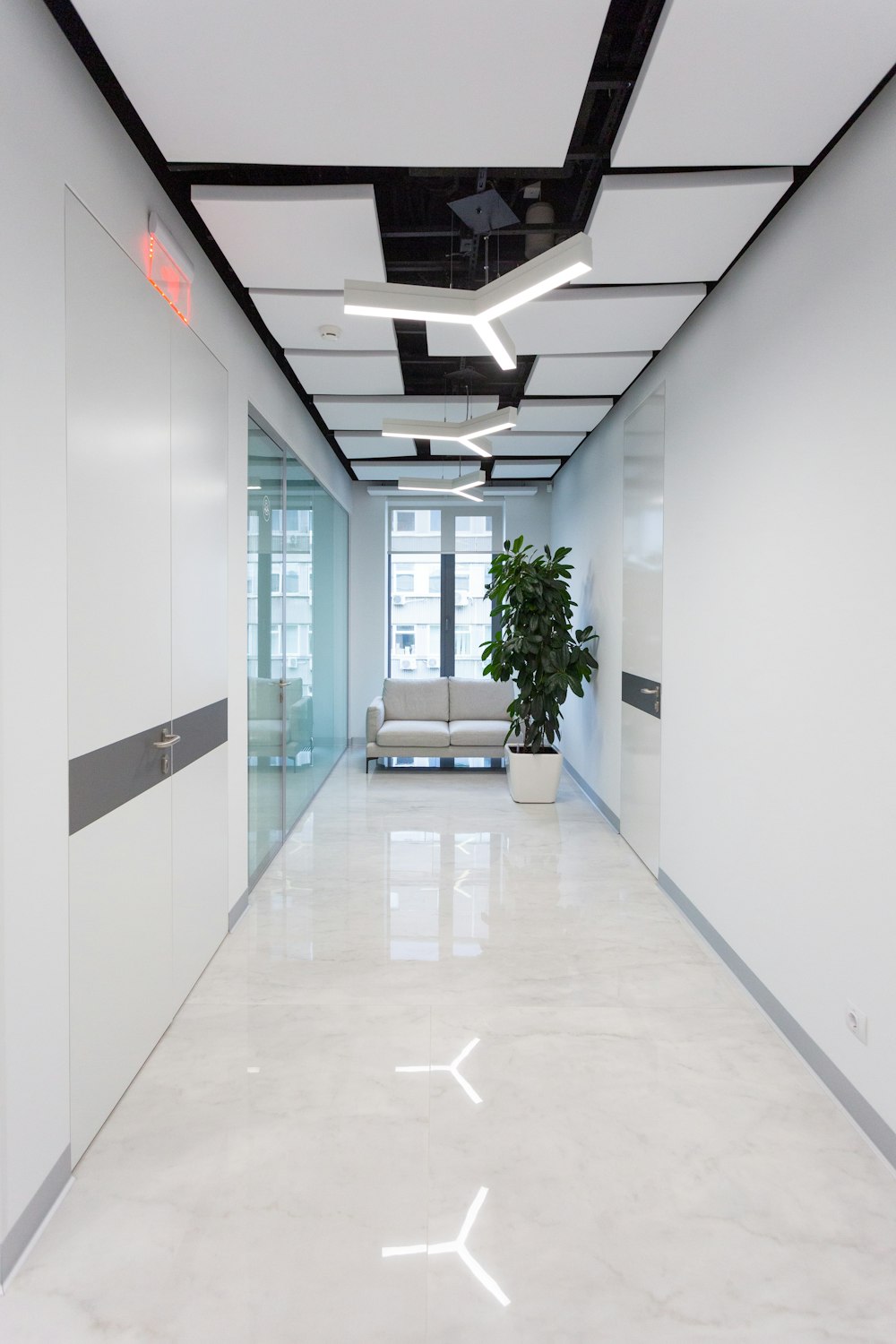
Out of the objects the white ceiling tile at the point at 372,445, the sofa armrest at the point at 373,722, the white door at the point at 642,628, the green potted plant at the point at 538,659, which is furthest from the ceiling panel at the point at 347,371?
the sofa armrest at the point at 373,722

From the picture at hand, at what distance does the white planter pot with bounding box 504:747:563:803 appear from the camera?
21.4ft

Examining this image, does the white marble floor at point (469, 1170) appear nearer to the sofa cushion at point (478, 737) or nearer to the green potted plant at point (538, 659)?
the green potted plant at point (538, 659)

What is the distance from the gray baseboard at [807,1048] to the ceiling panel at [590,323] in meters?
2.92

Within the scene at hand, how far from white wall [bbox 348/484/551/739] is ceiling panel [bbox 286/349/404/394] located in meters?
3.83

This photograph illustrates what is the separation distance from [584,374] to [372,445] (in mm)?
2537

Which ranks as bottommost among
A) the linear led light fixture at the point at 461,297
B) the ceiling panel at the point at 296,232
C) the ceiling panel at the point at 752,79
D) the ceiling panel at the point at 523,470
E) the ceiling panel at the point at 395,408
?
the linear led light fixture at the point at 461,297

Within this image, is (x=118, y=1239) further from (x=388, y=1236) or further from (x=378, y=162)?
(x=378, y=162)

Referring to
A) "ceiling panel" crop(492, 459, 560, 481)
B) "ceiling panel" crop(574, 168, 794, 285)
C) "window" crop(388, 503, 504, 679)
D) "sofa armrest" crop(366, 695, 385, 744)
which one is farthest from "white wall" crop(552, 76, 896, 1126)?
"window" crop(388, 503, 504, 679)

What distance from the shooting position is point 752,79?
2.11 metres

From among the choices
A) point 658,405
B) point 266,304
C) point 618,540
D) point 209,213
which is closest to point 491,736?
point 618,540

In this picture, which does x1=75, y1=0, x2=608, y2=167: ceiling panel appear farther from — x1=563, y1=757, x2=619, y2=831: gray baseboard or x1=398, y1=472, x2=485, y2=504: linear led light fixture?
x1=563, y1=757, x2=619, y2=831: gray baseboard

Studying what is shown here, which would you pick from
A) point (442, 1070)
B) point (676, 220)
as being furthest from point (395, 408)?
point (442, 1070)

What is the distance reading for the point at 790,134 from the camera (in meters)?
2.37

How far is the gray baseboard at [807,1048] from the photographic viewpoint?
7.30 ft
